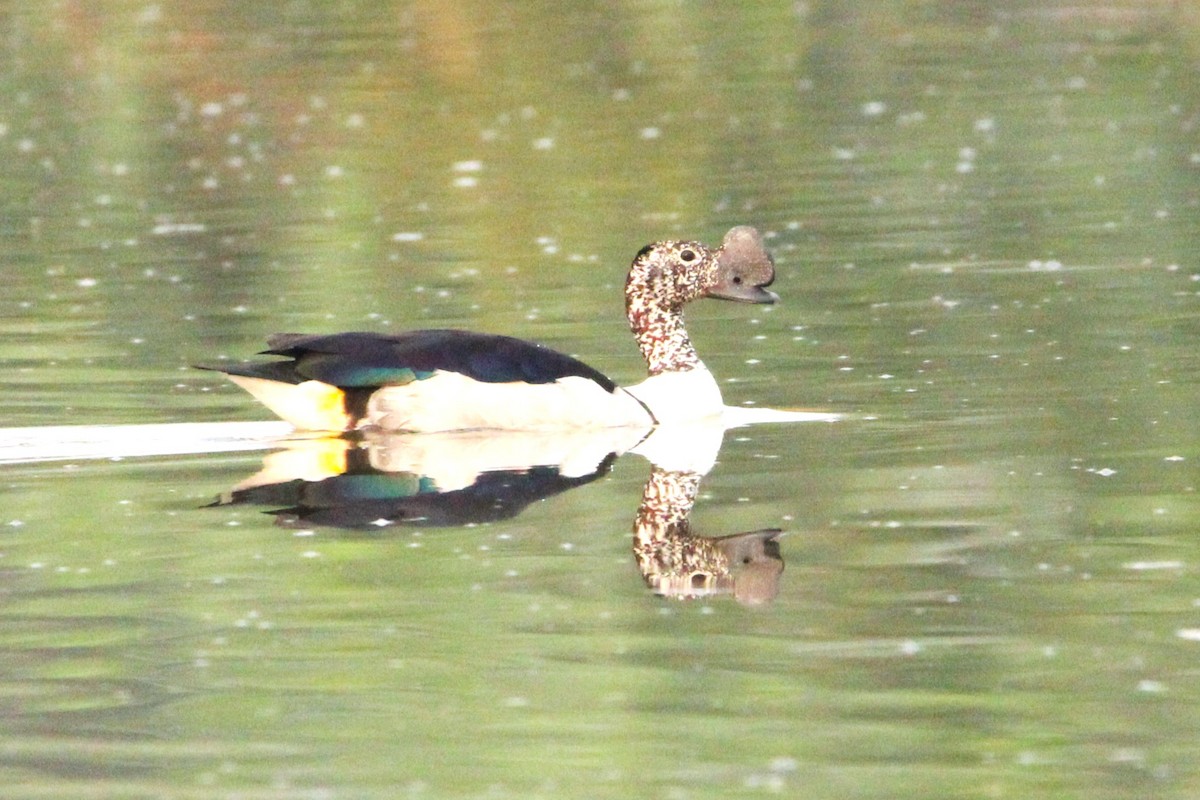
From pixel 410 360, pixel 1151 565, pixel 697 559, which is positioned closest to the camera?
pixel 1151 565

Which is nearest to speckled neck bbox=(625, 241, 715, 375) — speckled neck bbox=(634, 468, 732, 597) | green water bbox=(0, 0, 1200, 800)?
green water bbox=(0, 0, 1200, 800)

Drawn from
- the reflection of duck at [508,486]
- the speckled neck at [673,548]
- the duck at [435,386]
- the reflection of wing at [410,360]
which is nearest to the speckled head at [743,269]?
the duck at [435,386]

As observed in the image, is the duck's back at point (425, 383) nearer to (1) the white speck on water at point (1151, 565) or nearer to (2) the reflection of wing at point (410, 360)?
(2) the reflection of wing at point (410, 360)

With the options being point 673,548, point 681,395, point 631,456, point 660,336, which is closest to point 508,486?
point 631,456

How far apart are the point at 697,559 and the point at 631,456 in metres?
2.55

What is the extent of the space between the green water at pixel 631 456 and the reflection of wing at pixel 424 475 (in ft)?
0.75

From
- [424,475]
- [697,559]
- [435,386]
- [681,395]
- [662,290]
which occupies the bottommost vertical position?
[697,559]

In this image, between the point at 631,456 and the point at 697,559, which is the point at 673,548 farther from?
the point at 631,456

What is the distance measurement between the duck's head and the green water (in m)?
0.57

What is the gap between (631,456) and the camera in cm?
1212

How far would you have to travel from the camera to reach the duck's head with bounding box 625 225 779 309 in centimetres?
1362

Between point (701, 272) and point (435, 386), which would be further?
point (701, 272)

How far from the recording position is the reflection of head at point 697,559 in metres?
9.08

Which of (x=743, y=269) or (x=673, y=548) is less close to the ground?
(x=743, y=269)
